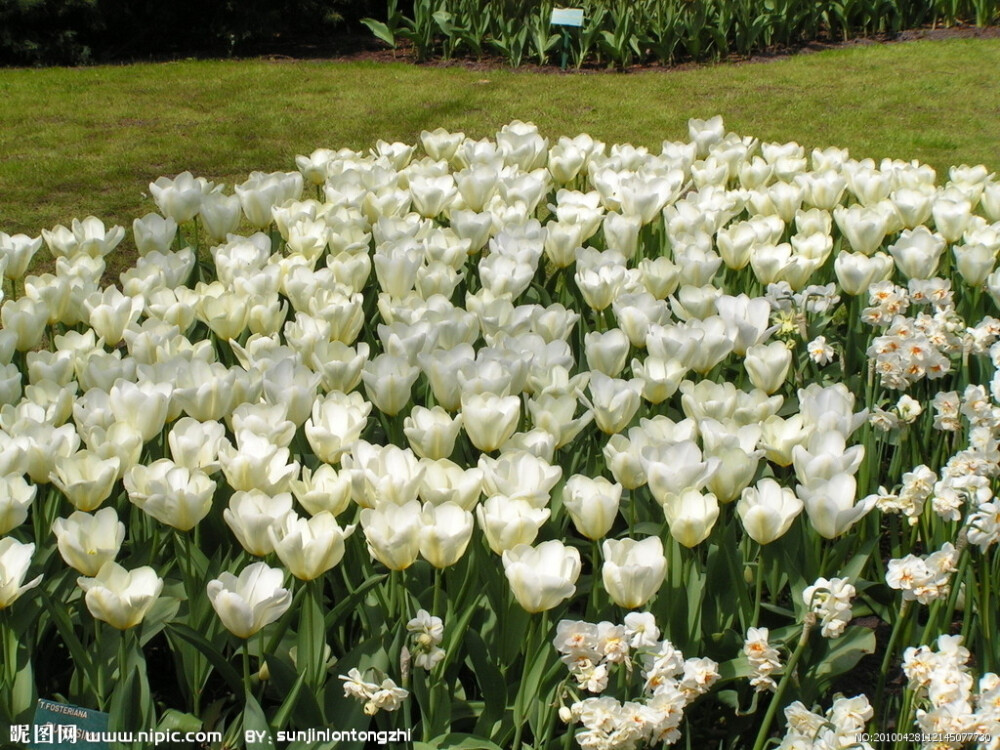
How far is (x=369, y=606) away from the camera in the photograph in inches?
78.5

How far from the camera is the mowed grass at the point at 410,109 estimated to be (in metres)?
7.09

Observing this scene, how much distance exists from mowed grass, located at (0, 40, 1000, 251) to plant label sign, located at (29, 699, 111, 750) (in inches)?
192

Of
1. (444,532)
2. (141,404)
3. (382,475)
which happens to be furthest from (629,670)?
(141,404)

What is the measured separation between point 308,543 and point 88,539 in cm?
40

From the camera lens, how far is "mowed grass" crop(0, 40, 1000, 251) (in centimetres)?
709

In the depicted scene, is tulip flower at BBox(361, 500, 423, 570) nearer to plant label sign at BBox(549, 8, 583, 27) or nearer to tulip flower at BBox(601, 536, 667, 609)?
tulip flower at BBox(601, 536, 667, 609)

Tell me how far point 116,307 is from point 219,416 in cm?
65

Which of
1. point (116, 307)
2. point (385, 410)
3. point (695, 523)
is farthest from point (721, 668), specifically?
point (116, 307)

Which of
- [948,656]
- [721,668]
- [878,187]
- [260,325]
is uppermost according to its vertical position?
[878,187]

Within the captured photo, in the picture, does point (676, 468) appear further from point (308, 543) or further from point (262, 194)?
point (262, 194)

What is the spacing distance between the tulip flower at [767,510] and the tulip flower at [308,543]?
718 mm

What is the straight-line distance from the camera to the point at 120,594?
69.2 inches

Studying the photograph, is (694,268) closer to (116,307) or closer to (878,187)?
(878,187)

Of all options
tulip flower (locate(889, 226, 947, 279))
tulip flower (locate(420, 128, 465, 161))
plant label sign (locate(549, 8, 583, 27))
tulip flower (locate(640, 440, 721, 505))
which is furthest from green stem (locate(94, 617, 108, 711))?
plant label sign (locate(549, 8, 583, 27))
